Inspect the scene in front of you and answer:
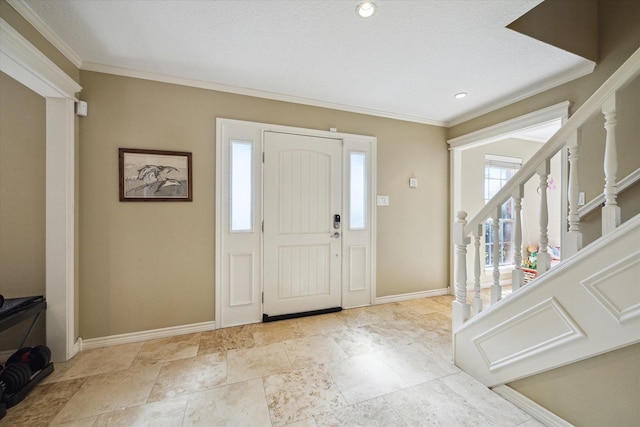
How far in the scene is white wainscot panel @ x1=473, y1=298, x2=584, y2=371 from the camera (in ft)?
4.22

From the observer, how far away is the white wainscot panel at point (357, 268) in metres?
3.09

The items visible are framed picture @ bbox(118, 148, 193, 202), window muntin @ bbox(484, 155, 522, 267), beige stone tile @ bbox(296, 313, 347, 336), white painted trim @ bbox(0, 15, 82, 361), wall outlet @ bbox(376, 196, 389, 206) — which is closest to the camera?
white painted trim @ bbox(0, 15, 82, 361)

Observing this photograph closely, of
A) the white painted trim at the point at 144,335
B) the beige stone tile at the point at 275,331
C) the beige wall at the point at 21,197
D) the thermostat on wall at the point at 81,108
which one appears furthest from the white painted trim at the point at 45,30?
the beige stone tile at the point at 275,331

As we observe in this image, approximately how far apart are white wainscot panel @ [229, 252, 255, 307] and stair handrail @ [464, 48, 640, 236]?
80.2 inches

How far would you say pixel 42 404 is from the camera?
1571mm

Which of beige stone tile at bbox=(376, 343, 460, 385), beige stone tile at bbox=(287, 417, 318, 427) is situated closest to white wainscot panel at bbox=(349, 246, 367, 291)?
beige stone tile at bbox=(376, 343, 460, 385)

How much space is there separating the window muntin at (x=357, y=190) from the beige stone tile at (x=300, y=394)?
1.67m

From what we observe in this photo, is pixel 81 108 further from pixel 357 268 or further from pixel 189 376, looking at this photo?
pixel 357 268

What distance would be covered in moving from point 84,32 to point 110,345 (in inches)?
97.8

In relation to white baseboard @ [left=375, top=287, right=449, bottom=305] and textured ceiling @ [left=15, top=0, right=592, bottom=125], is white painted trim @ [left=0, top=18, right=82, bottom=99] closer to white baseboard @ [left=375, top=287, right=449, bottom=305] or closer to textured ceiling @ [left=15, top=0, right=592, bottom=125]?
textured ceiling @ [left=15, top=0, right=592, bottom=125]

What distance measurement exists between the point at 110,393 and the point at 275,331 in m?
1.26

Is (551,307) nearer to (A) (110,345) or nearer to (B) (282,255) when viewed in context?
(B) (282,255)

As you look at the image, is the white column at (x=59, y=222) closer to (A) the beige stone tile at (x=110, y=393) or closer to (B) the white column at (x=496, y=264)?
(A) the beige stone tile at (x=110, y=393)

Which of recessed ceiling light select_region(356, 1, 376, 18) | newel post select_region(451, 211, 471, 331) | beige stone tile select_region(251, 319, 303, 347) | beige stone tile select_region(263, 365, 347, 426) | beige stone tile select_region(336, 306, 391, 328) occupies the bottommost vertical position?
beige stone tile select_region(251, 319, 303, 347)
